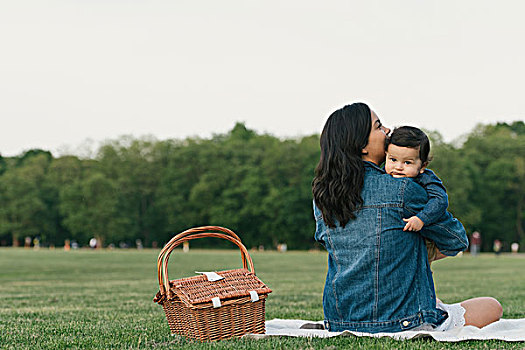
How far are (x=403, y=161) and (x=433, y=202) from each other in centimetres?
34

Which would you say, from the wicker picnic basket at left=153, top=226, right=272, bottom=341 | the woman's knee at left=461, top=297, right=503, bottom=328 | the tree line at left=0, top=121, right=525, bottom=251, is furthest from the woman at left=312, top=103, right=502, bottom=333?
the tree line at left=0, top=121, right=525, bottom=251

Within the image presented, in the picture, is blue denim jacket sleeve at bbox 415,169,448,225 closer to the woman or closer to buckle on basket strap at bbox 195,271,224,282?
the woman

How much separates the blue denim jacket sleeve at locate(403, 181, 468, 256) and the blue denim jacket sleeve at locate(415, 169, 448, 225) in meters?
0.05

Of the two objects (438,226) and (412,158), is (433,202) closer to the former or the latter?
(438,226)

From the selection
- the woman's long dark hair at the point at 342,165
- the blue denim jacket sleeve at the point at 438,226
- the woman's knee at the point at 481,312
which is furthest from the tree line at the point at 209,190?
the woman's long dark hair at the point at 342,165

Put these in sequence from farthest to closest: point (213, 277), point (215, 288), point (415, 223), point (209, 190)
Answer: point (209, 190)
point (213, 277)
point (215, 288)
point (415, 223)

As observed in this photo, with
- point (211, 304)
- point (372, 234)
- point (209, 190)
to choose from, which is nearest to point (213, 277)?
point (211, 304)

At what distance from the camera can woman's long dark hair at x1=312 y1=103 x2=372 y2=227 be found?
3.83m

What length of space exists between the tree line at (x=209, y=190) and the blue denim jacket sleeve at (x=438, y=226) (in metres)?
49.7

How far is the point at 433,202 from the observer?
12.1 feet

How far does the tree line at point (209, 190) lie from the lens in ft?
182

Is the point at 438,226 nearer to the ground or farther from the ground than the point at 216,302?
farther from the ground

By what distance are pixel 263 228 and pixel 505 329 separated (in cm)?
5292

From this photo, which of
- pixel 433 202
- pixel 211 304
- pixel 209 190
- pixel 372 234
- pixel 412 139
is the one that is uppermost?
pixel 209 190
